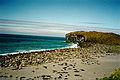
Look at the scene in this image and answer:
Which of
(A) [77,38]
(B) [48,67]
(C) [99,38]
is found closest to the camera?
(B) [48,67]

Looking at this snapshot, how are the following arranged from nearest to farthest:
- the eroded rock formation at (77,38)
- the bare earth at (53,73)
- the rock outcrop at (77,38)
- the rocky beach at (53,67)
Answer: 1. the bare earth at (53,73)
2. the rocky beach at (53,67)
3. the eroded rock formation at (77,38)
4. the rock outcrop at (77,38)

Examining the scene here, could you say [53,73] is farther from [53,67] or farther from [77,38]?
[77,38]

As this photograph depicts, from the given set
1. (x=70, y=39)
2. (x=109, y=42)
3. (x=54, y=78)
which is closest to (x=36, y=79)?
(x=54, y=78)

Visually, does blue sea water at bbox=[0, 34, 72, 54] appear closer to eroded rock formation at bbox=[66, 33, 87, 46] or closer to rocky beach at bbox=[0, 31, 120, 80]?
rocky beach at bbox=[0, 31, 120, 80]

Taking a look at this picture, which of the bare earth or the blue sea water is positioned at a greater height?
the bare earth

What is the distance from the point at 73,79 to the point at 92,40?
204 feet

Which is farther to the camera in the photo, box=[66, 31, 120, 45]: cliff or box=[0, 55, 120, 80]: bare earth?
box=[66, 31, 120, 45]: cliff

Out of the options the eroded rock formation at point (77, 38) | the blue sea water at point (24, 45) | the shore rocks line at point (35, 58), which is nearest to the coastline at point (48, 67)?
the shore rocks line at point (35, 58)

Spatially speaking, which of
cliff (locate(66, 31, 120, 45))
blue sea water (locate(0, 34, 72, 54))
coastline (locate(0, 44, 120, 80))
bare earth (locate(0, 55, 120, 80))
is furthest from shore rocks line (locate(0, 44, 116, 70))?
cliff (locate(66, 31, 120, 45))

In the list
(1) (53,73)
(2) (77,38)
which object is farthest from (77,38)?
(1) (53,73)

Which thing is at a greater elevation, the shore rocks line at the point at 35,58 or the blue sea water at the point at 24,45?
the shore rocks line at the point at 35,58

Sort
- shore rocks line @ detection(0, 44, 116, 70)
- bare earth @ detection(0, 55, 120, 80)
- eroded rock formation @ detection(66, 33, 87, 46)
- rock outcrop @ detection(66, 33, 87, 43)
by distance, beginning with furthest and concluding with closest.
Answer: rock outcrop @ detection(66, 33, 87, 43) < eroded rock formation @ detection(66, 33, 87, 46) < shore rocks line @ detection(0, 44, 116, 70) < bare earth @ detection(0, 55, 120, 80)

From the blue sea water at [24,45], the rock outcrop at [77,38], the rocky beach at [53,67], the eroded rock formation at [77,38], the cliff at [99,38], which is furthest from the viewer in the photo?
the rock outcrop at [77,38]

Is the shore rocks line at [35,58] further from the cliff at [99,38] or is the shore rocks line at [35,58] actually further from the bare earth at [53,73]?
the cliff at [99,38]
